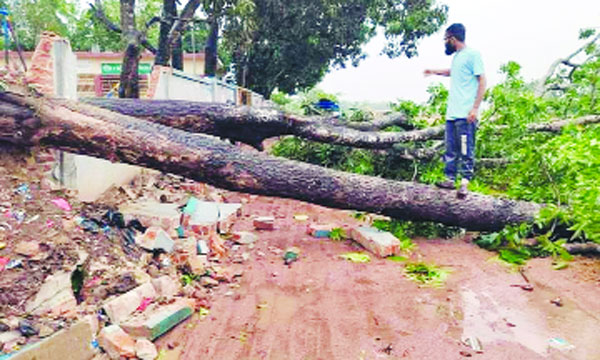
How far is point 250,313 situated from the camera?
9.28ft

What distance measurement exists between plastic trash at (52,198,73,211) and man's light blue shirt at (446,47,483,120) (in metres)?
3.47

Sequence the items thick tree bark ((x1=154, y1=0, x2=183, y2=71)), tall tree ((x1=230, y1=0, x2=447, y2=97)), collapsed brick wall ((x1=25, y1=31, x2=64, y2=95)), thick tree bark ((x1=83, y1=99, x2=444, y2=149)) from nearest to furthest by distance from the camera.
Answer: collapsed brick wall ((x1=25, y1=31, x2=64, y2=95)), thick tree bark ((x1=83, y1=99, x2=444, y2=149)), thick tree bark ((x1=154, y1=0, x2=183, y2=71)), tall tree ((x1=230, y1=0, x2=447, y2=97))

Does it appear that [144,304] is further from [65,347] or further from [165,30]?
[165,30]

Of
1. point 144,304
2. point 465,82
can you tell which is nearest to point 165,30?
point 465,82

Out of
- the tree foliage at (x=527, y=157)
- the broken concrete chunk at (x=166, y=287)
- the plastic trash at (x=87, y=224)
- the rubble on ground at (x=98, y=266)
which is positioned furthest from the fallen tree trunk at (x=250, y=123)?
the broken concrete chunk at (x=166, y=287)

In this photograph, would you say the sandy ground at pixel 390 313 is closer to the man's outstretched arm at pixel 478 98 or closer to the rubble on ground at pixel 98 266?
the rubble on ground at pixel 98 266

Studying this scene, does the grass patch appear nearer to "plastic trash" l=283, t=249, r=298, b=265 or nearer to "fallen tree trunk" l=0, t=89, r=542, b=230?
"fallen tree trunk" l=0, t=89, r=542, b=230

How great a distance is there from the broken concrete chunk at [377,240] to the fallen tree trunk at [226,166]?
0.78 feet

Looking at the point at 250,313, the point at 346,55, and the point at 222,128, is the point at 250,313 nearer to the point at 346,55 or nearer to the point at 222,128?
the point at 222,128

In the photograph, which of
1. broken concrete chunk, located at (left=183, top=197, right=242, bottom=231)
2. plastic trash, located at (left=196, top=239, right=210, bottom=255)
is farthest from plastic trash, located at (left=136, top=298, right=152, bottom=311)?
broken concrete chunk, located at (left=183, top=197, right=242, bottom=231)

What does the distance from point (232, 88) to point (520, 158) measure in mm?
8016

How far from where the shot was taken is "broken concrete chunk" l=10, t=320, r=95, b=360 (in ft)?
6.59

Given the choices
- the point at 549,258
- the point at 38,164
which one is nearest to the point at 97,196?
the point at 38,164

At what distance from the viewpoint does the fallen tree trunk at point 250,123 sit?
4.75 metres
